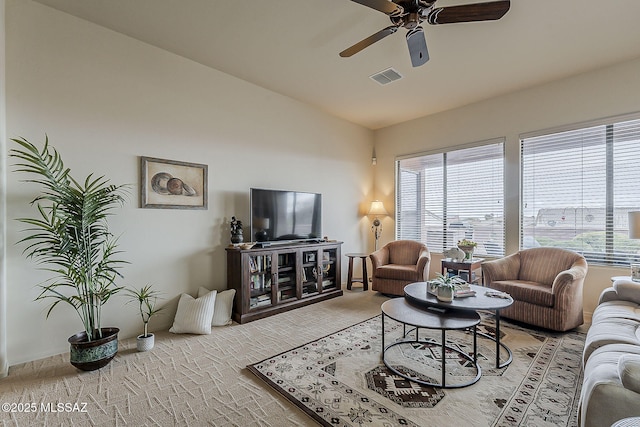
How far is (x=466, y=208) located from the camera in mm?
4625

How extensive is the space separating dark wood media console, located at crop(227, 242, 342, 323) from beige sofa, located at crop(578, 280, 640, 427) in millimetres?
2898

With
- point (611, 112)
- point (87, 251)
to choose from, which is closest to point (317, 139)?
point (87, 251)

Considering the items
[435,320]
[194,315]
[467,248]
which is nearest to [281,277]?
[194,315]

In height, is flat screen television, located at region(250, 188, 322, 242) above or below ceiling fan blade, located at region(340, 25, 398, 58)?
below

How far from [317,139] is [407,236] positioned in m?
2.47

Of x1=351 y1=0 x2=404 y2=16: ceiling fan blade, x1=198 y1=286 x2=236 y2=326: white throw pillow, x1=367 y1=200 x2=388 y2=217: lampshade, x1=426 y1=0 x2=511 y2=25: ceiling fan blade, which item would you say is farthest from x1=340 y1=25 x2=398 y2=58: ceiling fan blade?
x1=367 y1=200 x2=388 y2=217: lampshade

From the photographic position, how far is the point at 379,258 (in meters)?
4.55

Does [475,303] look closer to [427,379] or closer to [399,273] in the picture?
[427,379]

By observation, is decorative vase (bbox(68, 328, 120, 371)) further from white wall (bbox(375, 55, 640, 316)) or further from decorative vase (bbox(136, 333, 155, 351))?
white wall (bbox(375, 55, 640, 316))

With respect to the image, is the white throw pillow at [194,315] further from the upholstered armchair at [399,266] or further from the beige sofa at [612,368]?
the beige sofa at [612,368]

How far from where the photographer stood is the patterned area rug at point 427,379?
173cm

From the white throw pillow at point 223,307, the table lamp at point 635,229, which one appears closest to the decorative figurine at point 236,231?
the white throw pillow at point 223,307

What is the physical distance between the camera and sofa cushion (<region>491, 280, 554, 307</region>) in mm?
2939

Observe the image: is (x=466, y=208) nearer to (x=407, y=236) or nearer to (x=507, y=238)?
(x=507, y=238)
